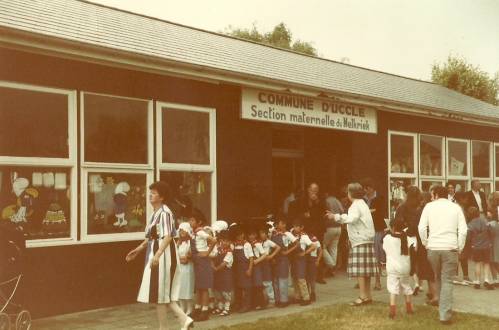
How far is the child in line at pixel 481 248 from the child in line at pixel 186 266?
5.26 m

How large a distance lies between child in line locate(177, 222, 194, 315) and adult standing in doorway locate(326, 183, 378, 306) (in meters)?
2.23

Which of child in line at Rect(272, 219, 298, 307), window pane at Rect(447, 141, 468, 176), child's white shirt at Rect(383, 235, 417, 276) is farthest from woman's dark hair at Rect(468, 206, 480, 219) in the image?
window pane at Rect(447, 141, 468, 176)

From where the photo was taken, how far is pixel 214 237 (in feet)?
27.9

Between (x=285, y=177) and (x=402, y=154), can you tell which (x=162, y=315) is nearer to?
(x=285, y=177)

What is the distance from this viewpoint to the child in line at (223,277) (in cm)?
845

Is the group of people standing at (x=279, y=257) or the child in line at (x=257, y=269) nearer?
the group of people standing at (x=279, y=257)

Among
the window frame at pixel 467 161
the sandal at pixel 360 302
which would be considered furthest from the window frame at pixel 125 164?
the window frame at pixel 467 161

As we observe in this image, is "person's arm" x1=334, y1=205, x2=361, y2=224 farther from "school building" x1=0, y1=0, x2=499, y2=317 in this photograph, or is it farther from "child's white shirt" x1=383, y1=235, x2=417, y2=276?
"school building" x1=0, y1=0, x2=499, y2=317

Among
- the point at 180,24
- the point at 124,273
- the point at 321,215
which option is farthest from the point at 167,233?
the point at 180,24

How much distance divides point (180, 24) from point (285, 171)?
4.20 meters

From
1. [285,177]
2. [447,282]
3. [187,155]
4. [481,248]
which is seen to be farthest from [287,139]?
[447,282]

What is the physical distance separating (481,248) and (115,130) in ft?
21.3

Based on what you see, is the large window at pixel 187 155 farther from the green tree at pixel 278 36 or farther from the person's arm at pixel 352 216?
the green tree at pixel 278 36

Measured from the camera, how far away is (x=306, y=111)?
468 inches
